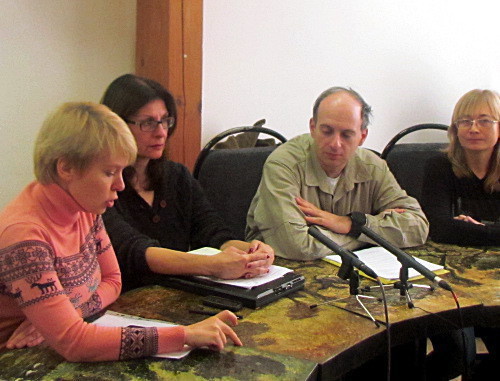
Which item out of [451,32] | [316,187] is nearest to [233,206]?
[316,187]

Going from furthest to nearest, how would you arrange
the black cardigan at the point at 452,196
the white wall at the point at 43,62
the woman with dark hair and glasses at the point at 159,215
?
the black cardigan at the point at 452,196 → the white wall at the point at 43,62 → the woman with dark hair and glasses at the point at 159,215

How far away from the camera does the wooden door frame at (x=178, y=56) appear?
7.67 feet

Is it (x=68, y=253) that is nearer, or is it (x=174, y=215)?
(x=68, y=253)

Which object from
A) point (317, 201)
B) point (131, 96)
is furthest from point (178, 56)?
point (317, 201)

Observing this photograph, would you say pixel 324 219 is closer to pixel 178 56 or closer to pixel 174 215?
pixel 174 215

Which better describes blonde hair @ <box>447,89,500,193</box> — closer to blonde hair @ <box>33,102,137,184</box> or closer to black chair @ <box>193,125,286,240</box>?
black chair @ <box>193,125,286,240</box>

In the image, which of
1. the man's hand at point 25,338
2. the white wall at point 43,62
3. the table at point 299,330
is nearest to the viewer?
the table at point 299,330

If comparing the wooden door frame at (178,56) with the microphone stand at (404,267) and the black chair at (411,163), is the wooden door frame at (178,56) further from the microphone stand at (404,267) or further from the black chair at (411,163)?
the microphone stand at (404,267)

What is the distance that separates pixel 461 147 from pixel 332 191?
689 millimetres

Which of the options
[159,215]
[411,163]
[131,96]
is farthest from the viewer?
[411,163]

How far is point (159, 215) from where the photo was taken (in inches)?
76.6

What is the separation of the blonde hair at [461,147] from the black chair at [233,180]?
2.61 feet

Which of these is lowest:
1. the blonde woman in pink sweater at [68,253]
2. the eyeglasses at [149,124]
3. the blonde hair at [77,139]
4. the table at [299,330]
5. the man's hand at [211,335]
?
the table at [299,330]

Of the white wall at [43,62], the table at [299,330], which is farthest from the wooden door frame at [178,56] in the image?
the table at [299,330]
